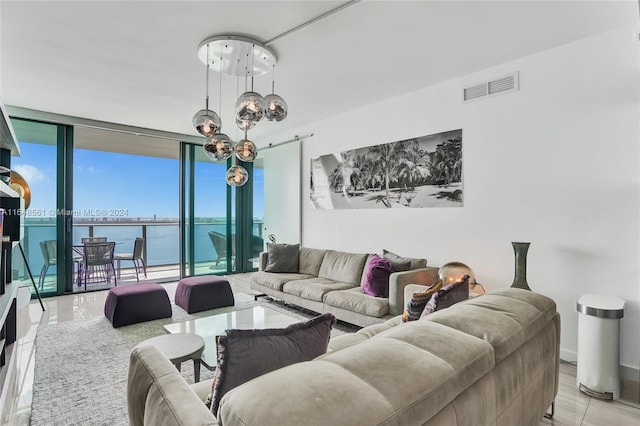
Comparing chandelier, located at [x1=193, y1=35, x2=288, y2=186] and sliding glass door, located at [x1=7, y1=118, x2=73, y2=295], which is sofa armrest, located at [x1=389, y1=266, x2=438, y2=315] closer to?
chandelier, located at [x1=193, y1=35, x2=288, y2=186]

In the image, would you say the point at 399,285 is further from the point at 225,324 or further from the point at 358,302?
the point at 225,324

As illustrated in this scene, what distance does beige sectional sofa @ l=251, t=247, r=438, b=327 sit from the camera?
3250 mm

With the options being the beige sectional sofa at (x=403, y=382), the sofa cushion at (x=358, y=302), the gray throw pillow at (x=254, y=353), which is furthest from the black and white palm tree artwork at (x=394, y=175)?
the gray throw pillow at (x=254, y=353)

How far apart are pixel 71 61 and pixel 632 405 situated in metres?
5.31

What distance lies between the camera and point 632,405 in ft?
7.40

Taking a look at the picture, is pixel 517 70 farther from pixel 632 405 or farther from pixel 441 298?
pixel 632 405

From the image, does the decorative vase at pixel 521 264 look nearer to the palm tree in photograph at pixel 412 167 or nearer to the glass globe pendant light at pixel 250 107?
the palm tree in photograph at pixel 412 167

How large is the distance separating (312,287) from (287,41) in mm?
2561

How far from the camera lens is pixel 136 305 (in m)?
3.79

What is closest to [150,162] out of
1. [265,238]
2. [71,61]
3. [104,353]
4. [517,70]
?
[265,238]

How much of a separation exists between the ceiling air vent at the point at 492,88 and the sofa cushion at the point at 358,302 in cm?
226

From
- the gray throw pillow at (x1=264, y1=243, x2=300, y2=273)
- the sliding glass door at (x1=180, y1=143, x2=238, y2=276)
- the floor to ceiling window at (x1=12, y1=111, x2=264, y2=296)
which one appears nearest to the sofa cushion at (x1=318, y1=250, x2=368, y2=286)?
the gray throw pillow at (x1=264, y1=243, x2=300, y2=273)

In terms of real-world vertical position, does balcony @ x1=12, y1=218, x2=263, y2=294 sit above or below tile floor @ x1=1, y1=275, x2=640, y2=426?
above

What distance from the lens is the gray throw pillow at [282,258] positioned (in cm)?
484
